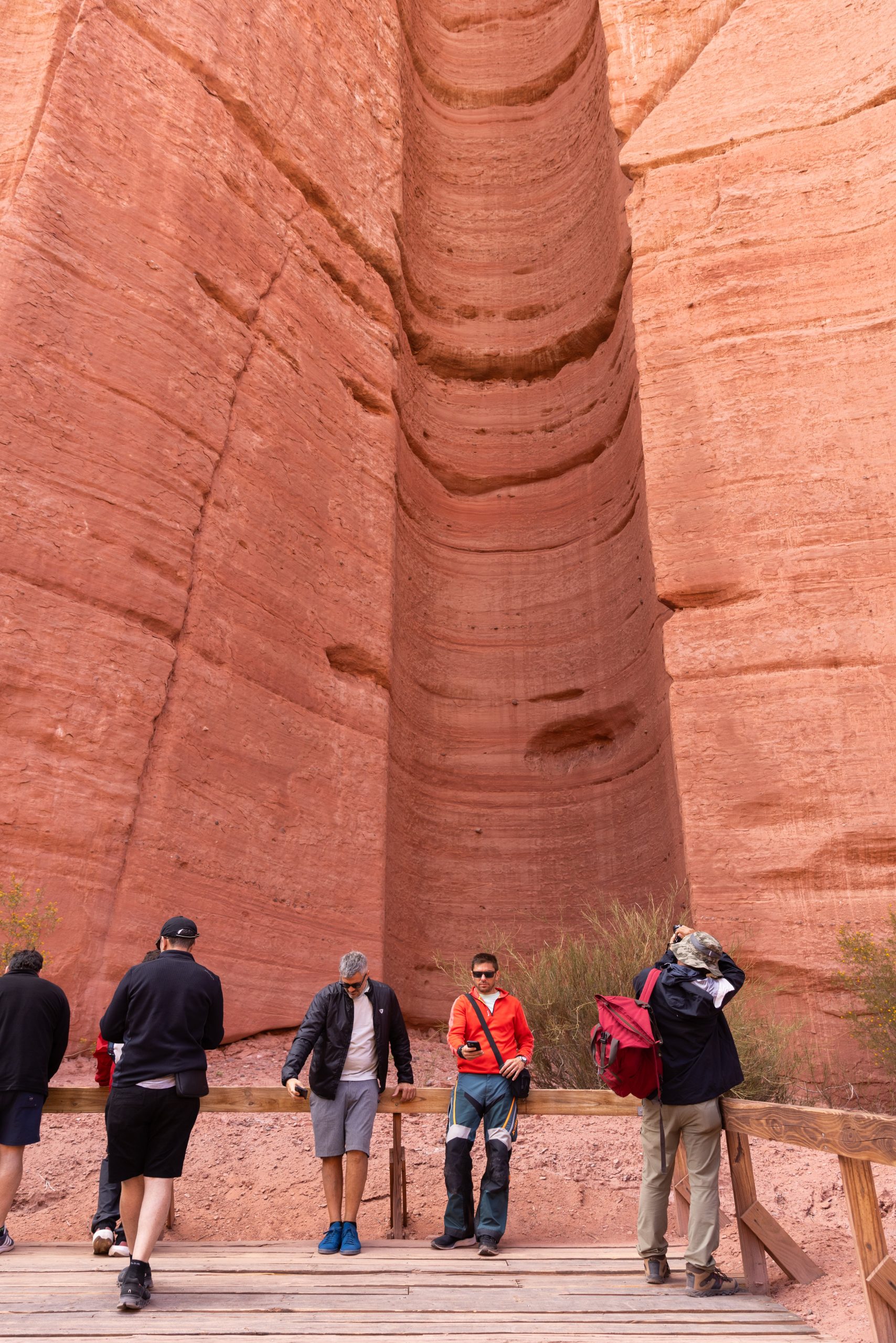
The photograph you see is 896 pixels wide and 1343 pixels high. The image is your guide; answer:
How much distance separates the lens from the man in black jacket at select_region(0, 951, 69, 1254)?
444 cm

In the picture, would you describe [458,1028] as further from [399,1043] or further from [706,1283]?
[706,1283]

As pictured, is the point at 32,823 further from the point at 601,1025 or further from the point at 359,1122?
the point at 601,1025

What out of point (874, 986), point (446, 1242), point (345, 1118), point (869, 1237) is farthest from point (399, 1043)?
point (874, 986)

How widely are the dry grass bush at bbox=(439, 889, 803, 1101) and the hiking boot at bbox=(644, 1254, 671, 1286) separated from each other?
9.17 ft

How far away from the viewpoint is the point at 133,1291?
11.5 ft

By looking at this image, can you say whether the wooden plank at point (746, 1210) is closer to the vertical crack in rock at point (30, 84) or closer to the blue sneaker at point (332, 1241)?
the blue sneaker at point (332, 1241)

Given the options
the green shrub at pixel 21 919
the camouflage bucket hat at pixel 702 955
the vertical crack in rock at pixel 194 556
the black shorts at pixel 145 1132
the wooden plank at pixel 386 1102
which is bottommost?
the black shorts at pixel 145 1132

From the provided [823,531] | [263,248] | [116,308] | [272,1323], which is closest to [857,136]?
[823,531]

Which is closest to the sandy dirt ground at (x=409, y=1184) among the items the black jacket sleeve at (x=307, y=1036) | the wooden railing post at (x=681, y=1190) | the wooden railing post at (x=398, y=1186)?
the wooden railing post at (x=681, y=1190)

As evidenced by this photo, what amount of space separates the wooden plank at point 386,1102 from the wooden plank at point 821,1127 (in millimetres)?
1010

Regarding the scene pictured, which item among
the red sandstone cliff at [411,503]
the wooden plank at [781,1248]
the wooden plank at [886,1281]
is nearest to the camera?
the wooden plank at [886,1281]

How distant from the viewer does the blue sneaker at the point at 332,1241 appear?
4473 mm

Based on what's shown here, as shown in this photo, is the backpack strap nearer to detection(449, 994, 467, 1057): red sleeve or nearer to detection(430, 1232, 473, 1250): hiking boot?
detection(449, 994, 467, 1057): red sleeve

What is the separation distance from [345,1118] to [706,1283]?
1.68m
